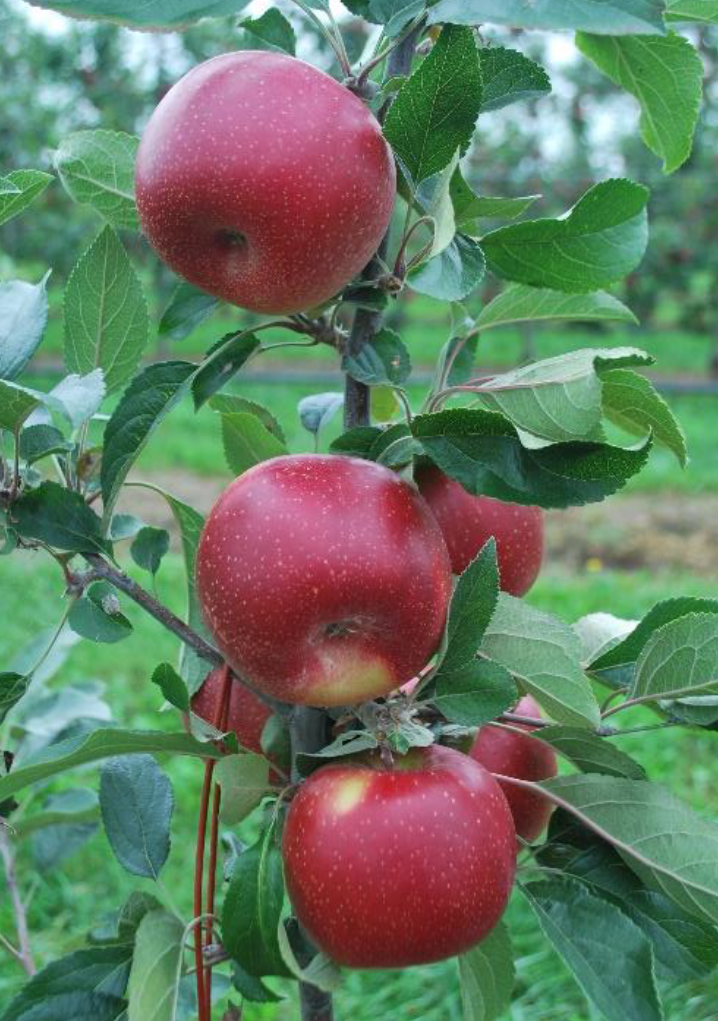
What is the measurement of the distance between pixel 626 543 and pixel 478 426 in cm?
322

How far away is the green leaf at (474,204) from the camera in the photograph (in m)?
0.70

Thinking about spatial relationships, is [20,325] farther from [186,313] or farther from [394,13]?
[394,13]

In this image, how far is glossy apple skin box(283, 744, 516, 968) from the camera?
0.65 meters

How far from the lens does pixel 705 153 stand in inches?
336

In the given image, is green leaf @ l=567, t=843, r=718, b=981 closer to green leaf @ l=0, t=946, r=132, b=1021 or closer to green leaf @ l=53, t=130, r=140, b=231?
green leaf @ l=0, t=946, r=132, b=1021

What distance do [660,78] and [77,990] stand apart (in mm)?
637

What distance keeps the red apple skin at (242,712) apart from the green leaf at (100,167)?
12.1 inches

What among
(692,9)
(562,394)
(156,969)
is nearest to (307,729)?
(156,969)

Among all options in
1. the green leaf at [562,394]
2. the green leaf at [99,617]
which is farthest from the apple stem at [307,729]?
the green leaf at [562,394]

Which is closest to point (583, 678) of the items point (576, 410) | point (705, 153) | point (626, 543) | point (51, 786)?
point (576, 410)

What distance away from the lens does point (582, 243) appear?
70 centimetres

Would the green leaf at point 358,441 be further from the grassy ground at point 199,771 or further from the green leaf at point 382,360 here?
the grassy ground at point 199,771


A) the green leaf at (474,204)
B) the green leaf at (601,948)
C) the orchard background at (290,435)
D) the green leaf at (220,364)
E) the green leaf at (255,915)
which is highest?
the green leaf at (474,204)

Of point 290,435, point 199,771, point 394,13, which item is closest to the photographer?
point 394,13
